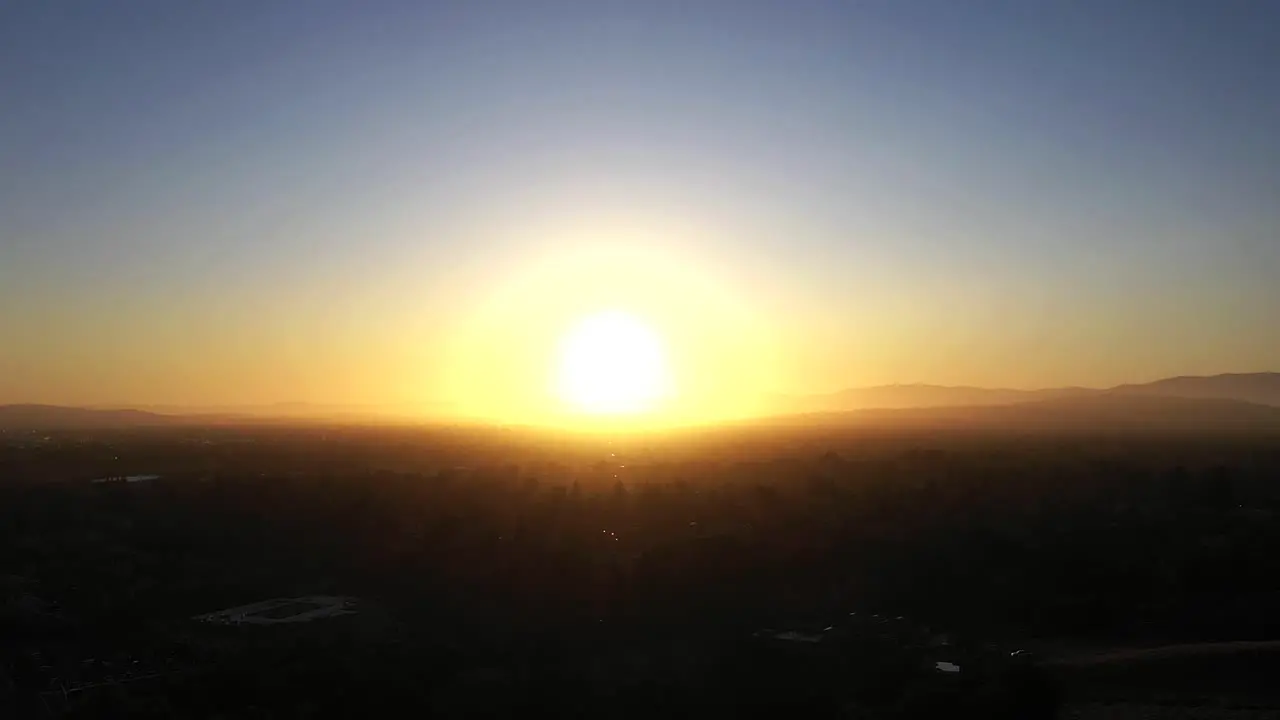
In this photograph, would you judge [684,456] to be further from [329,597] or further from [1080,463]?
[329,597]

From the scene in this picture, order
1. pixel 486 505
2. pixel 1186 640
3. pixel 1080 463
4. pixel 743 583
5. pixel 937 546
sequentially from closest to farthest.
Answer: pixel 1186 640 < pixel 743 583 < pixel 937 546 < pixel 486 505 < pixel 1080 463

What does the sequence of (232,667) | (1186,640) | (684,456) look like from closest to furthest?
1. (232,667)
2. (1186,640)
3. (684,456)

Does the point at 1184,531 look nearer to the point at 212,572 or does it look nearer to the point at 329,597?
the point at 329,597

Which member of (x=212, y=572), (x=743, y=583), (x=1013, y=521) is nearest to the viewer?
(x=743, y=583)

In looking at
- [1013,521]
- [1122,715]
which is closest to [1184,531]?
[1013,521]

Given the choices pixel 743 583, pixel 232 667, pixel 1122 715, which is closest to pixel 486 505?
pixel 743 583

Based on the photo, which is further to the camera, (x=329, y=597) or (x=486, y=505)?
(x=486, y=505)
